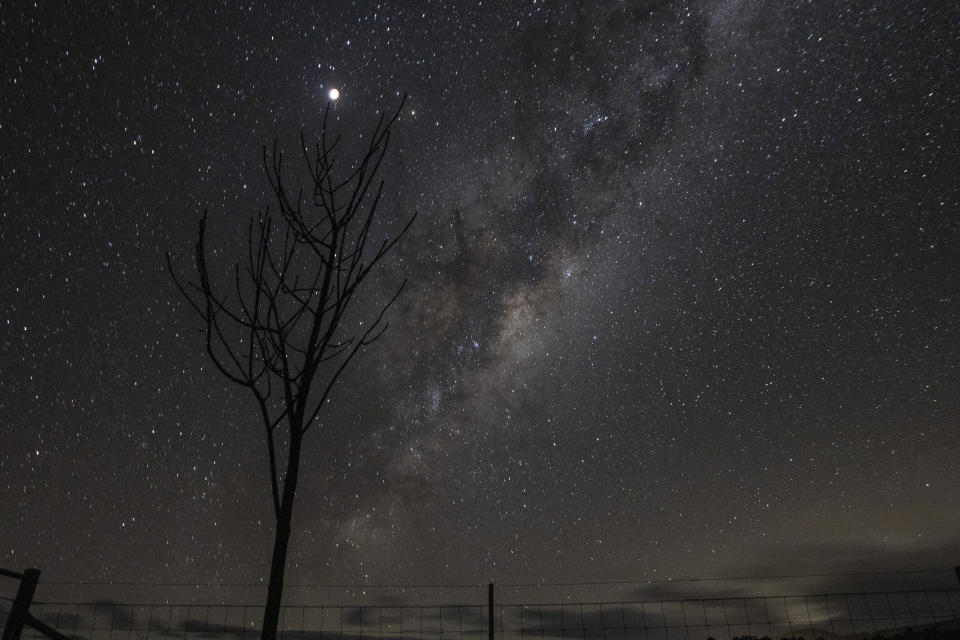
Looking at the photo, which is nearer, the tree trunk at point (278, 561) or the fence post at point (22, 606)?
the tree trunk at point (278, 561)

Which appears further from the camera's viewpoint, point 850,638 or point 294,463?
point 850,638

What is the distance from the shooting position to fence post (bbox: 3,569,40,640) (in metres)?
3.33

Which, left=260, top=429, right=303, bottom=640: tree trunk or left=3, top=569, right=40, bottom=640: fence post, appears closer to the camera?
left=260, top=429, right=303, bottom=640: tree trunk

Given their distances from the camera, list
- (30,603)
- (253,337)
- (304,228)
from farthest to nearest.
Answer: (30,603), (304,228), (253,337)

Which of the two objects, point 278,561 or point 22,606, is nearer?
point 278,561

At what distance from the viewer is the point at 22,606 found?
3.48 metres

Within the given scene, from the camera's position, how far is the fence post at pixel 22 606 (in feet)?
10.9

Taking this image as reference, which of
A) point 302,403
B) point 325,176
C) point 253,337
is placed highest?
point 325,176

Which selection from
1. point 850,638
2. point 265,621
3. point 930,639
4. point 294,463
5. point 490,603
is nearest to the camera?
point 265,621

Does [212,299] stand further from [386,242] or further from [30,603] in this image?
[30,603]

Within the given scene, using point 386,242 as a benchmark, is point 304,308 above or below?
below

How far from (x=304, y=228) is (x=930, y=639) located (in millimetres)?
11038

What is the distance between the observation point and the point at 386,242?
113 inches

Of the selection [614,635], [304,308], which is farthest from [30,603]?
[614,635]
